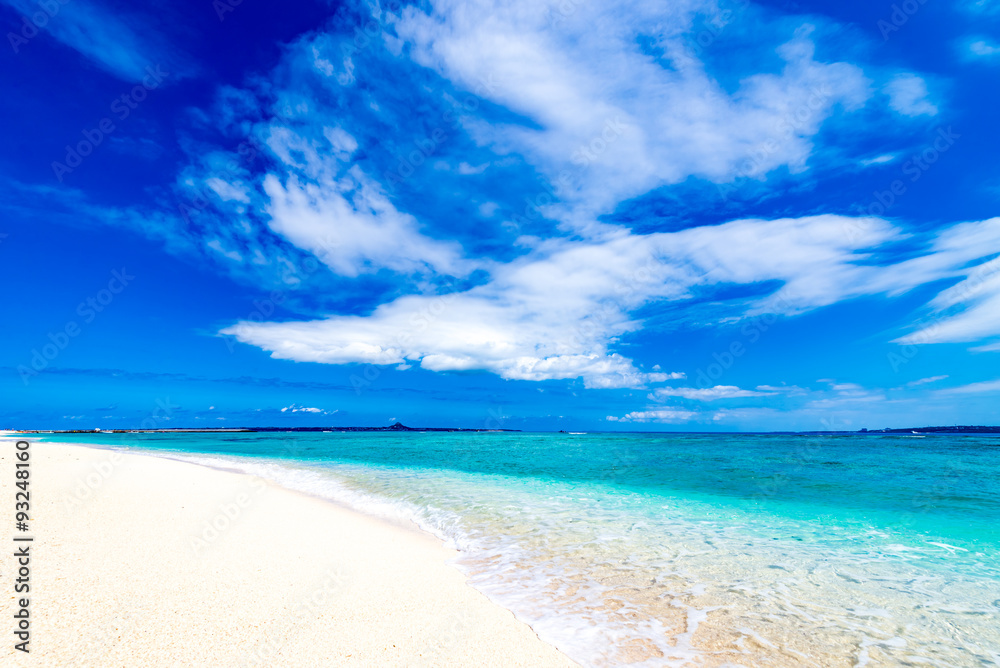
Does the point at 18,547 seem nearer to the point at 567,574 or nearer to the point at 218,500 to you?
the point at 218,500

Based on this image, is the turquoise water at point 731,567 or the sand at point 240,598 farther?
the turquoise water at point 731,567

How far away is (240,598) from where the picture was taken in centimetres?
565

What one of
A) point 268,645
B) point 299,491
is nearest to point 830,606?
point 268,645

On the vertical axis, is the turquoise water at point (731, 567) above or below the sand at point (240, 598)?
below

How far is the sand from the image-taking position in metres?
4.37

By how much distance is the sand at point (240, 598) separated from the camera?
172 inches

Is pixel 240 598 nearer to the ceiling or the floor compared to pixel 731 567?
nearer to the ceiling

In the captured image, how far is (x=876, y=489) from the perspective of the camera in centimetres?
1931

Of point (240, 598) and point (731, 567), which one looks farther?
point (731, 567)

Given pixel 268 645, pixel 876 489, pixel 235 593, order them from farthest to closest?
pixel 876 489
pixel 235 593
pixel 268 645

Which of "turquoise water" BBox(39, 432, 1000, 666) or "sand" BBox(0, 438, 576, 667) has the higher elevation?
"sand" BBox(0, 438, 576, 667)

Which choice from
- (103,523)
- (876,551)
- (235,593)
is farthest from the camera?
(876,551)

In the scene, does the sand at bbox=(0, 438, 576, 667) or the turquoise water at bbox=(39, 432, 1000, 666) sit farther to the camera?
the turquoise water at bbox=(39, 432, 1000, 666)

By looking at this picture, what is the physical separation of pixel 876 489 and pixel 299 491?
24.4 meters
